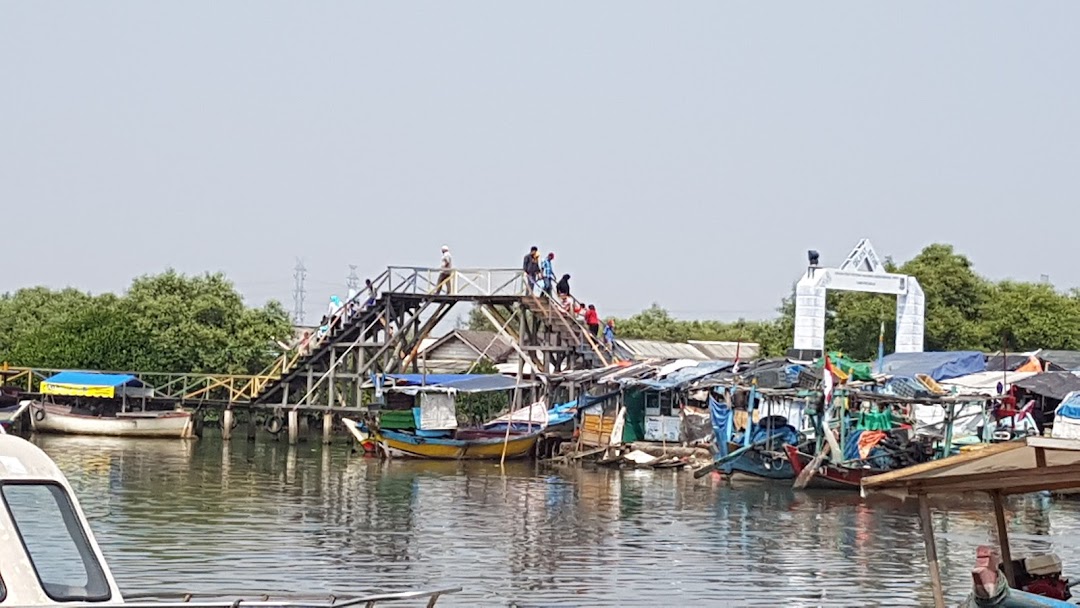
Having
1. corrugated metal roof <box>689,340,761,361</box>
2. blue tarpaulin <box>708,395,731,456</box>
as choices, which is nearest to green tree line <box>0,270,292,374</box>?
corrugated metal roof <box>689,340,761,361</box>

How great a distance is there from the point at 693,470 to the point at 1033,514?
31.1 feet

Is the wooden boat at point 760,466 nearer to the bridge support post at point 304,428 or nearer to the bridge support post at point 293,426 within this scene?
the bridge support post at point 293,426

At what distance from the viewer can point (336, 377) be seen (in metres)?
44.0

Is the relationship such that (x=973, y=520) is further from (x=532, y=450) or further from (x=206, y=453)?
(x=206, y=453)

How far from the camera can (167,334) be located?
5244 cm

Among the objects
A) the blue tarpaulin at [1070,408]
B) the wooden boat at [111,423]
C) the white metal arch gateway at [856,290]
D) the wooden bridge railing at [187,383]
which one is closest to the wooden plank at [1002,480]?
the blue tarpaulin at [1070,408]

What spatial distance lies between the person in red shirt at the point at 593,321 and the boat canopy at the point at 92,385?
1410 cm

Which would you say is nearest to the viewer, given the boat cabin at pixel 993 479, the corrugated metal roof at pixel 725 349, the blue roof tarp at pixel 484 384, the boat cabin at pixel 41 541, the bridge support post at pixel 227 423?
the boat cabin at pixel 41 541

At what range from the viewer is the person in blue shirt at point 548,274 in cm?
4188

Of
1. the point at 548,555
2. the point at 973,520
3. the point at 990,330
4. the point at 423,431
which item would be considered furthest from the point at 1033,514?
the point at 990,330

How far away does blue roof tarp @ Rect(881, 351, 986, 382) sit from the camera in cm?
3759

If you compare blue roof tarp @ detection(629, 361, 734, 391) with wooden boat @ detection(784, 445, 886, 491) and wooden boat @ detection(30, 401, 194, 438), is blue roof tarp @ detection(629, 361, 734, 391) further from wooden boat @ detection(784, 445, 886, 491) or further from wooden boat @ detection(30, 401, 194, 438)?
wooden boat @ detection(30, 401, 194, 438)

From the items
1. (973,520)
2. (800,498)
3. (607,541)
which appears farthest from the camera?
(800,498)

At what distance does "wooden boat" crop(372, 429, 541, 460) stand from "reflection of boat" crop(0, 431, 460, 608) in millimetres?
30004
